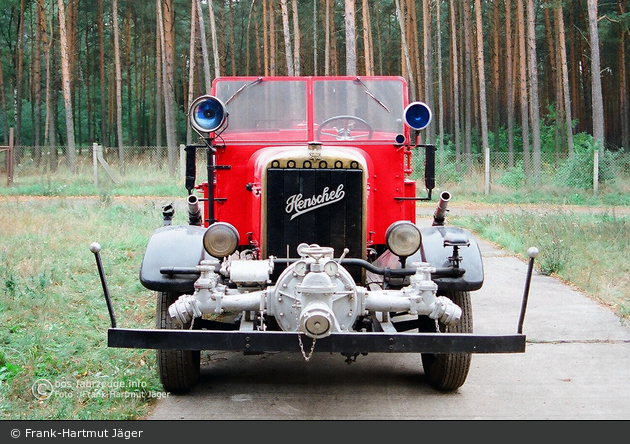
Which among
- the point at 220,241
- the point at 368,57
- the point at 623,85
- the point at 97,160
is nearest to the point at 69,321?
the point at 220,241

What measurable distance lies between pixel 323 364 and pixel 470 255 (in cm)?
177

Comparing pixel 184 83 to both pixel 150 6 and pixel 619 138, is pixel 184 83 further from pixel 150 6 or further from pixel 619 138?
pixel 619 138

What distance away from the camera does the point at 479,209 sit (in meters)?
21.3

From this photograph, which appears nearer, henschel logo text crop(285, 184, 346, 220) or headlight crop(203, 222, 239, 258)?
headlight crop(203, 222, 239, 258)

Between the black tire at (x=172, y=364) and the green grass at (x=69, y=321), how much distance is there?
0.21m

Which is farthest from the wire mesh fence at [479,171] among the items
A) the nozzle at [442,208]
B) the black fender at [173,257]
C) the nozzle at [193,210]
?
the black fender at [173,257]

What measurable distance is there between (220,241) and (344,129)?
199 cm

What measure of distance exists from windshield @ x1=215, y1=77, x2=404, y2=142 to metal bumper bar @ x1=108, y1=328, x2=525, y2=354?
2404 millimetres

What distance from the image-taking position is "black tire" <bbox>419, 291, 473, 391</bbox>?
5.39 metres

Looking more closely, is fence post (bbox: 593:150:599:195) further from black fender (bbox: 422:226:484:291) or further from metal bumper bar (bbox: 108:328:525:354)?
metal bumper bar (bbox: 108:328:525:354)

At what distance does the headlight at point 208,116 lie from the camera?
226 inches

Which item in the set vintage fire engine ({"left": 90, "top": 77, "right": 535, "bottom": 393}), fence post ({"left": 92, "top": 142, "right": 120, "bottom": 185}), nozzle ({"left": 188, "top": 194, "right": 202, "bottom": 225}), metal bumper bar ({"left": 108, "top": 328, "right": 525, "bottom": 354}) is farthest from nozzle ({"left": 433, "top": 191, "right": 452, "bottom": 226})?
fence post ({"left": 92, "top": 142, "right": 120, "bottom": 185})

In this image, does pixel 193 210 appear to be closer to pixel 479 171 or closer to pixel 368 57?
pixel 479 171

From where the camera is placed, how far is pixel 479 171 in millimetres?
27672
